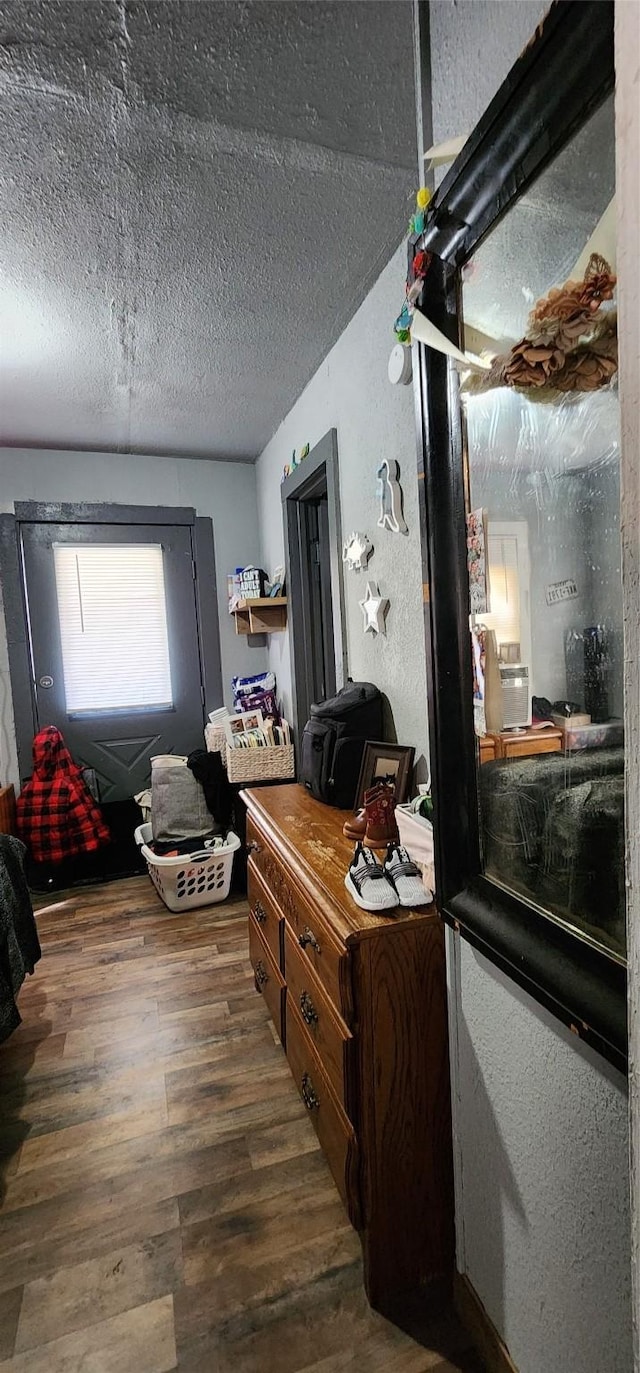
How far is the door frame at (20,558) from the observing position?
3.18m

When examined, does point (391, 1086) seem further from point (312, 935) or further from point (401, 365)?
point (401, 365)

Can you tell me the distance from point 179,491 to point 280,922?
267cm

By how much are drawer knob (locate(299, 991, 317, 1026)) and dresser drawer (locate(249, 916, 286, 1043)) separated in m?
0.23

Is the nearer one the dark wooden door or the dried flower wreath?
the dried flower wreath

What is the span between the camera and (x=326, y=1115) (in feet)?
4.39

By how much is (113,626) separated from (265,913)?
83.6 inches

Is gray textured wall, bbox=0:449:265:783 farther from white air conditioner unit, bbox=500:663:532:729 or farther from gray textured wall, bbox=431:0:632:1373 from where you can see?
white air conditioner unit, bbox=500:663:532:729

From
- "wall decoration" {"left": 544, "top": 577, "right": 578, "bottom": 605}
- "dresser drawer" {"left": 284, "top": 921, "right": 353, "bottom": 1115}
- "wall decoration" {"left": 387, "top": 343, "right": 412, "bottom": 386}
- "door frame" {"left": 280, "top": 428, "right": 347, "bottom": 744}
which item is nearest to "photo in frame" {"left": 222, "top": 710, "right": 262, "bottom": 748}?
"door frame" {"left": 280, "top": 428, "right": 347, "bottom": 744}

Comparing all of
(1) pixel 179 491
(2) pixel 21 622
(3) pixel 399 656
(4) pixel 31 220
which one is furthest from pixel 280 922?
(1) pixel 179 491

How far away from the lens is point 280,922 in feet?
5.47

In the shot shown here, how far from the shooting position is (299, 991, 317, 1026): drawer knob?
4.51 ft

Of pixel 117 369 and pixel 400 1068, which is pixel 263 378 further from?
pixel 400 1068

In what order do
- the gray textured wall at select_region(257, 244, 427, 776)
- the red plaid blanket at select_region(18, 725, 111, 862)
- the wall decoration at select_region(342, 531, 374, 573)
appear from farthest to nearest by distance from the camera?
the red plaid blanket at select_region(18, 725, 111, 862) → the wall decoration at select_region(342, 531, 374, 573) → the gray textured wall at select_region(257, 244, 427, 776)

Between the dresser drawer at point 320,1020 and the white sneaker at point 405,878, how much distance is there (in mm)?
285
